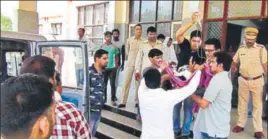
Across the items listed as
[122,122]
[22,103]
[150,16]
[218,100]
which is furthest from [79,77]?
[150,16]

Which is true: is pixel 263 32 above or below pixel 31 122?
above

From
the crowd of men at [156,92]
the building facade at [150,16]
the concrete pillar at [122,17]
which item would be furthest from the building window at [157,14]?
the crowd of men at [156,92]

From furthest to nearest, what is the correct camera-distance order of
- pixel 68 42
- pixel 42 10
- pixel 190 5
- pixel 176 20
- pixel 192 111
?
1. pixel 42 10
2. pixel 176 20
3. pixel 190 5
4. pixel 192 111
5. pixel 68 42

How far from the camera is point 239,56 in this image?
4797 millimetres

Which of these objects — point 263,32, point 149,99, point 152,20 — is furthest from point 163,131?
point 152,20

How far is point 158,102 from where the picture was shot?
3.00 m

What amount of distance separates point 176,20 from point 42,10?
1006cm

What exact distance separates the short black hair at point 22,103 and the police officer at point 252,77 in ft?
12.7

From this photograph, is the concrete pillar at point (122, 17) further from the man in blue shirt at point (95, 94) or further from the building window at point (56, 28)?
the man in blue shirt at point (95, 94)

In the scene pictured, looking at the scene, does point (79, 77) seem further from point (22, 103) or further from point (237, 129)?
point (22, 103)

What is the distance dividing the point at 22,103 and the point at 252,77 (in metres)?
4.15

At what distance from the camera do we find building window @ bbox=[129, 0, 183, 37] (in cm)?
852

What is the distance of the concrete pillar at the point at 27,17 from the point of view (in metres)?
9.20

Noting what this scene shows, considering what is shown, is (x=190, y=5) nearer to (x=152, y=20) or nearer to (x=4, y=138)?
(x=152, y=20)
